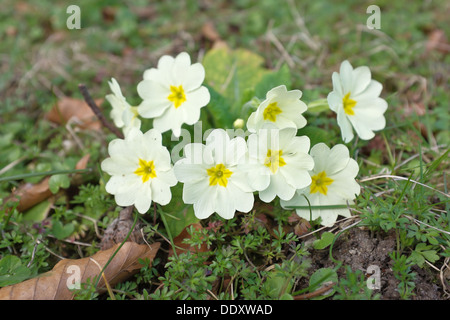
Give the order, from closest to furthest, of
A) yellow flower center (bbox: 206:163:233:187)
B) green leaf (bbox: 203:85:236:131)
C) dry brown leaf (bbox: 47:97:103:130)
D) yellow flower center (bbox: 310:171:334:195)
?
yellow flower center (bbox: 206:163:233:187) → yellow flower center (bbox: 310:171:334:195) → green leaf (bbox: 203:85:236:131) → dry brown leaf (bbox: 47:97:103:130)

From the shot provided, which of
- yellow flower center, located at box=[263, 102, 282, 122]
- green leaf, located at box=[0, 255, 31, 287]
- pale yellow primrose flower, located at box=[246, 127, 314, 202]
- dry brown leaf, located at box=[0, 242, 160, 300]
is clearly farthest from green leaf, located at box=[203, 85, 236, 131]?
green leaf, located at box=[0, 255, 31, 287]

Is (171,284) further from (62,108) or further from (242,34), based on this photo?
(242,34)

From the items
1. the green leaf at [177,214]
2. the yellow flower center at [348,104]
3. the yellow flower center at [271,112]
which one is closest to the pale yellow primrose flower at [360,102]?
the yellow flower center at [348,104]

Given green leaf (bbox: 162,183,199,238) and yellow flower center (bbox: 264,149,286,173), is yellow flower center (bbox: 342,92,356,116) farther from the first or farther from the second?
green leaf (bbox: 162,183,199,238)

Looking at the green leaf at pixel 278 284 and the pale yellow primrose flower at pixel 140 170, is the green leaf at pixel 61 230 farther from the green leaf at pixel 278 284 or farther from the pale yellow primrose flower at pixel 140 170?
the green leaf at pixel 278 284

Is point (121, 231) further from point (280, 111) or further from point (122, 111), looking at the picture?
point (280, 111)
